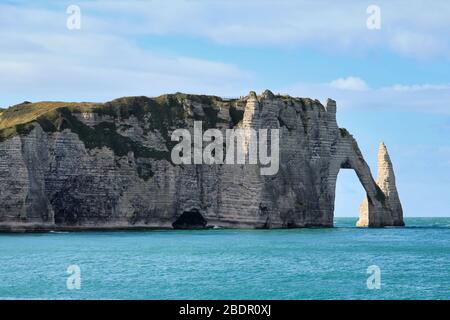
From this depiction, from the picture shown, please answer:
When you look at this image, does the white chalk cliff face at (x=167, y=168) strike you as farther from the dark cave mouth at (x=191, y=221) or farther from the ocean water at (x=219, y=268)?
the ocean water at (x=219, y=268)

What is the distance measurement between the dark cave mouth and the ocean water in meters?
30.4

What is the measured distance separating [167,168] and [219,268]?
65353 mm

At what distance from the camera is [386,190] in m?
144

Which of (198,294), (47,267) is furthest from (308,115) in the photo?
(198,294)

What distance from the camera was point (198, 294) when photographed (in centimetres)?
5041

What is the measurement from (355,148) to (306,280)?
86.5 m

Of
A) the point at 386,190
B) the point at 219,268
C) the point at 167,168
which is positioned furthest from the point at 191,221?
the point at 219,268

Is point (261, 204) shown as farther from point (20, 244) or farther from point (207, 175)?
point (20, 244)

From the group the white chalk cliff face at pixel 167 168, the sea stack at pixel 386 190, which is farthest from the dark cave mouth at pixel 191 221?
the sea stack at pixel 386 190

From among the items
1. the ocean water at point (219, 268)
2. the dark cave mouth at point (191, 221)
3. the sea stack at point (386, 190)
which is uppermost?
the sea stack at point (386, 190)

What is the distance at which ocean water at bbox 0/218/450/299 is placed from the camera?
51281 mm

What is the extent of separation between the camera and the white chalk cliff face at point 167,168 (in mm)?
120750

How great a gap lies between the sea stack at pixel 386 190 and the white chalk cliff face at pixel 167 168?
0.33 meters

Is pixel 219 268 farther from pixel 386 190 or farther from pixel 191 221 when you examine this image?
pixel 386 190
